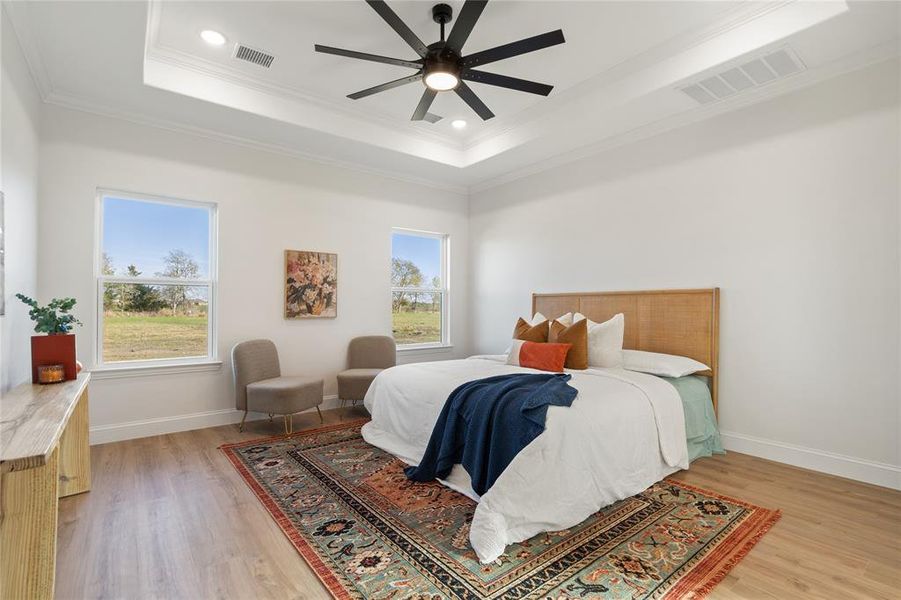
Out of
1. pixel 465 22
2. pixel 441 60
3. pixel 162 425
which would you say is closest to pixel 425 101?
pixel 441 60

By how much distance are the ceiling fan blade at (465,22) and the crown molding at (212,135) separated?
2634 millimetres

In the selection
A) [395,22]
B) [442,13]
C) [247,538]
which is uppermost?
[442,13]

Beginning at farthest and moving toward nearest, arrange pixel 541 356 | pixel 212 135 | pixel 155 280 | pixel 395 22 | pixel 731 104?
pixel 212 135, pixel 155 280, pixel 541 356, pixel 731 104, pixel 395 22

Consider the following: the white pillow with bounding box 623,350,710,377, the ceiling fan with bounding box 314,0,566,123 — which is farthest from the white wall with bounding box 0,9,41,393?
the white pillow with bounding box 623,350,710,377

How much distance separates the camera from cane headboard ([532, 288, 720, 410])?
12.3 feet

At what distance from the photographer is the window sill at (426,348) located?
5.78m

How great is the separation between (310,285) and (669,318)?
361 centimetres

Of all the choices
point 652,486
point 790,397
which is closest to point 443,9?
point 652,486

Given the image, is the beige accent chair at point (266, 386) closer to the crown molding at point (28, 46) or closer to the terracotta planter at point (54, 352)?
the terracotta planter at point (54, 352)

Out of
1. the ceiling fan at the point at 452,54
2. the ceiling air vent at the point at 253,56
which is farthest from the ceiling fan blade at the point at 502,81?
the ceiling air vent at the point at 253,56

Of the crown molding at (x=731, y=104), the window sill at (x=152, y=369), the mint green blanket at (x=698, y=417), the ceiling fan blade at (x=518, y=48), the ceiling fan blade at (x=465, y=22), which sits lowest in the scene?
the mint green blanket at (x=698, y=417)

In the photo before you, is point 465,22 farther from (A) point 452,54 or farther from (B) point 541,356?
(B) point 541,356

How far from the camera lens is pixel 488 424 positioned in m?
2.61

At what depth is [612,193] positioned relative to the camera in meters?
4.61
